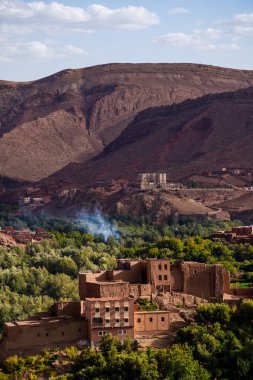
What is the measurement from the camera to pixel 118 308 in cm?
5472

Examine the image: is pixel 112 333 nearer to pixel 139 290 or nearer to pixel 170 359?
pixel 170 359

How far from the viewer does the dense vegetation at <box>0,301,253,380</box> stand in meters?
52.2

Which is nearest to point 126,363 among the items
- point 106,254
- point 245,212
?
point 106,254

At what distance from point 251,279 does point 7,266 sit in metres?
18.6

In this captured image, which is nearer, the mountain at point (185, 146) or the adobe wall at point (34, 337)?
the adobe wall at point (34, 337)

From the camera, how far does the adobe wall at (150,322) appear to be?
5541 centimetres

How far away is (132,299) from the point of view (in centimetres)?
5544

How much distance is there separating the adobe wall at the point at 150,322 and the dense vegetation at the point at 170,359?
0.85 meters

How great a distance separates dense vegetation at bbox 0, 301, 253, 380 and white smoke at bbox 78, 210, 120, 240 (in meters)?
52.8

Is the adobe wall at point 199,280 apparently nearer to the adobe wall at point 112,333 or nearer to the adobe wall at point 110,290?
the adobe wall at point 110,290

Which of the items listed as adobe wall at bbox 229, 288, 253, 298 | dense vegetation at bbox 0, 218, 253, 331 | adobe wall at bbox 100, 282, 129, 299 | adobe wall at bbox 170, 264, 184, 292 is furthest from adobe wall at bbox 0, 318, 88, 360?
dense vegetation at bbox 0, 218, 253, 331

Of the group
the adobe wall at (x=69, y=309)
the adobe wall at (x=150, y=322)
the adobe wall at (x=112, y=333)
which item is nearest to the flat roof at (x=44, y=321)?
the adobe wall at (x=69, y=309)

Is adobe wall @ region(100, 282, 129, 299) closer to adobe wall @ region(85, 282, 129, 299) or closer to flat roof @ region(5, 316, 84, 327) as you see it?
adobe wall @ region(85, 282, 129, 299)

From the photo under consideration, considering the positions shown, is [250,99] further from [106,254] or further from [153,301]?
[153,301]
